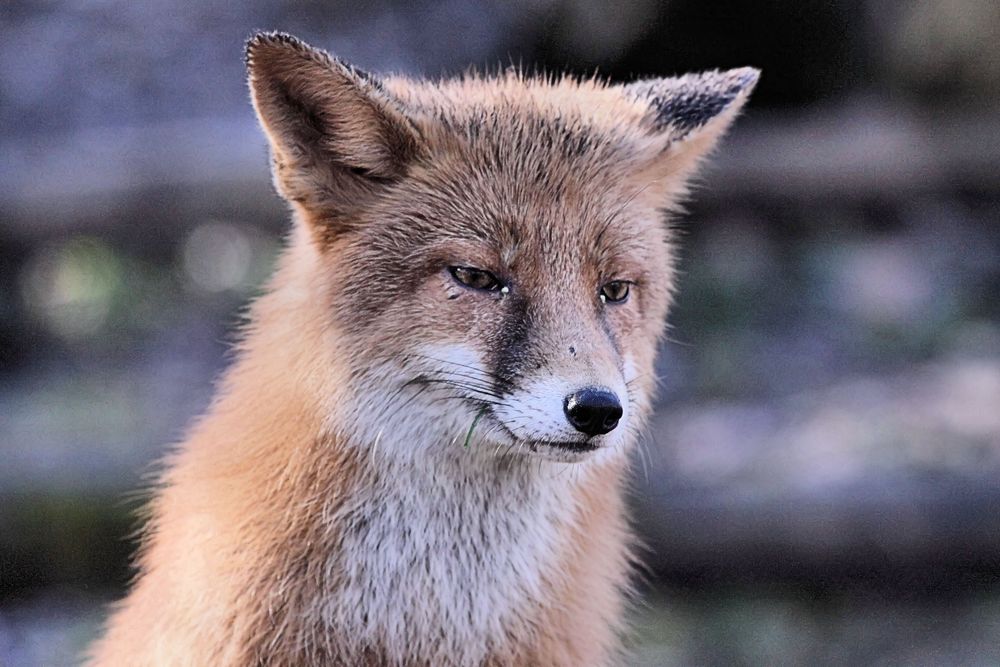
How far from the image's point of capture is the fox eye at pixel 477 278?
2.62 metres

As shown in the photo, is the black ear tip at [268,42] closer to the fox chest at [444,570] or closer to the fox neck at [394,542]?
the fox neck at [394,542]

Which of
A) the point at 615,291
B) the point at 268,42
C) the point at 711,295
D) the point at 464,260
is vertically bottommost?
the point at 711,295

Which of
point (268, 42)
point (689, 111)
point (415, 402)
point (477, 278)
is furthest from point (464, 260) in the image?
point (689, 111)

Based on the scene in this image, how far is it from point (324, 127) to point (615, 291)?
2.49ft

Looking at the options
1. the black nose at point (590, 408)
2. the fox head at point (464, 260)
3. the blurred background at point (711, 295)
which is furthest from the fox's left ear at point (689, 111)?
the blurred background at point (711, 295)

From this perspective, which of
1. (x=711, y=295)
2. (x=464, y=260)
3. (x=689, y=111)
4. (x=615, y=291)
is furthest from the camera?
(x=711, y=295)

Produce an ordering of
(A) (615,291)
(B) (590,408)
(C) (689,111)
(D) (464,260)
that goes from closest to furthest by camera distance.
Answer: (B) (590,408) < (D) (464,260) < (A) (615,291) < (C) (689,111)

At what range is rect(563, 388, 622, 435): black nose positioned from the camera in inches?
96.1

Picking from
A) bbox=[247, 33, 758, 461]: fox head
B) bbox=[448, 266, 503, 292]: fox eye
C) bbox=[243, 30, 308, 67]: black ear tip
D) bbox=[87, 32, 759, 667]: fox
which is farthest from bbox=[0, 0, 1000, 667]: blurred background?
bbox=[243, 30, 308, 67]: black ear tip

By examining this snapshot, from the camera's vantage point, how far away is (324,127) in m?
2.71

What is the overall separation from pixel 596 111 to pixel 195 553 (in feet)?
4.74

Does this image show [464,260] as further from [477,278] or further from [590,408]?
[590,408]

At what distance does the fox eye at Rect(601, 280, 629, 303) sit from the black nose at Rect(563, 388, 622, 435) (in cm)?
36

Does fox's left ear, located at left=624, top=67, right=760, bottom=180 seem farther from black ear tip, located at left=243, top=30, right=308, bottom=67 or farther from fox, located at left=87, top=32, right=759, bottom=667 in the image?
black ear tip, located at left=243, top=30, right=308, bottom=67
